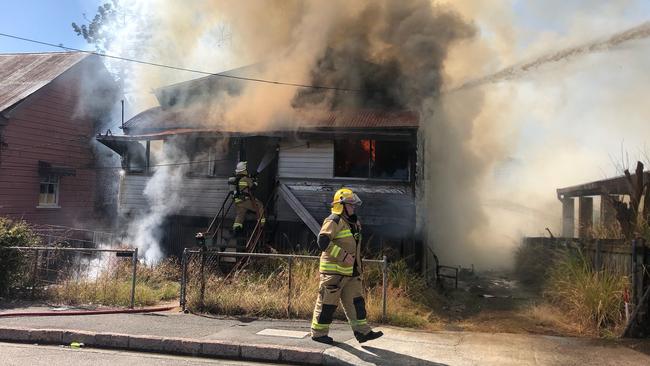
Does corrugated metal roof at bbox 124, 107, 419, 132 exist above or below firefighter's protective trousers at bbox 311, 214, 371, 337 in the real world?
above

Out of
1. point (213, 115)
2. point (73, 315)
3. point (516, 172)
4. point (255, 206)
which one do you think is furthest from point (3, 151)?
point (516, 172)

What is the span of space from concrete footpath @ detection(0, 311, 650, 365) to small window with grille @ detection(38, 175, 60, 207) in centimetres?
1213

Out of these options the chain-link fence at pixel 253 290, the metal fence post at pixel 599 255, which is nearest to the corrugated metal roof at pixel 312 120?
the chain-link fence at pixel 253 290

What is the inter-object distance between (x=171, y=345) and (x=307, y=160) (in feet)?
21.9

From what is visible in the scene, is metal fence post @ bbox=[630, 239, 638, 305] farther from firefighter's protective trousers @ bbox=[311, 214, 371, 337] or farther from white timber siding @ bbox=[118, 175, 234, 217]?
white timber siding @ bbox=[118, 175, 234, 217]

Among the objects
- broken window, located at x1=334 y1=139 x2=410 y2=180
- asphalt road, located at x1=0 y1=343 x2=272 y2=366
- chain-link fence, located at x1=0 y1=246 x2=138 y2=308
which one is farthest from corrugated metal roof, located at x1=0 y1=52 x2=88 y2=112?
asphalt road, located at x1=0 y1=343 x2=272 y2=366

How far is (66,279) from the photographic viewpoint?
29.3ft

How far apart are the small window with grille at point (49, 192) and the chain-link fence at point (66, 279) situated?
9.50m

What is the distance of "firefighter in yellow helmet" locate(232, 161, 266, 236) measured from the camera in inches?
427

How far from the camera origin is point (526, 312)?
30.9 feet

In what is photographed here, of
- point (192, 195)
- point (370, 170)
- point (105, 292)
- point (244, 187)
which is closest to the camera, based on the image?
point (105, 292)

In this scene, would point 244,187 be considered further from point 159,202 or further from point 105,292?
point 105,292

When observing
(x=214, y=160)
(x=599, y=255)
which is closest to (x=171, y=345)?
(x=599, y=255)

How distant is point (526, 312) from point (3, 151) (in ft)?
53.3
